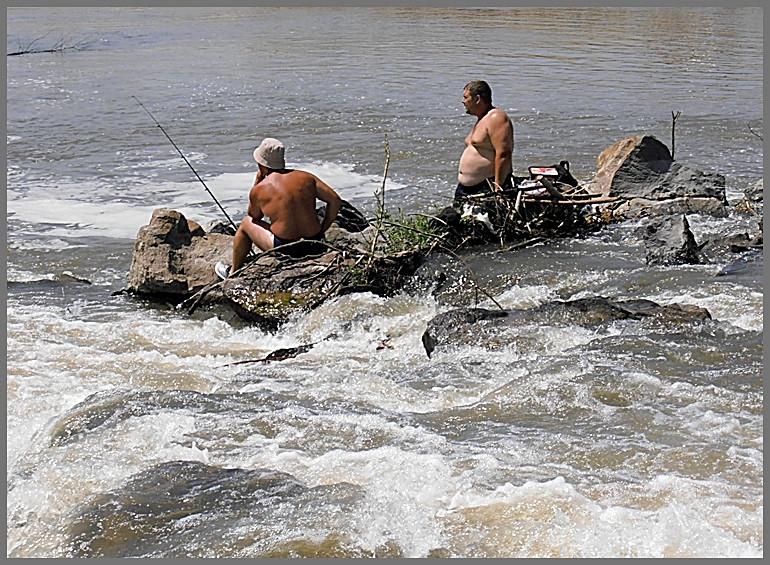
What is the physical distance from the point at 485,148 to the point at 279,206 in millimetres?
2059

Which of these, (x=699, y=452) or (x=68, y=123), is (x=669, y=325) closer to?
(x=699, y=452)

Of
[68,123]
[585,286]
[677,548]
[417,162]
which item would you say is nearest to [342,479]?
[677,548]

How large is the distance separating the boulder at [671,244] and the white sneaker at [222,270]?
3.47 meters

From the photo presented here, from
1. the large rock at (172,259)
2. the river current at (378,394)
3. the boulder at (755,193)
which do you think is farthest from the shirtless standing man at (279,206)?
the boulder at (755,193)

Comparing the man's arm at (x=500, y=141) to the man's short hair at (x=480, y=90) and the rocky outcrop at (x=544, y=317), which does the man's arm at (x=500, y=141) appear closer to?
the man's short hair at (x=480, y=90)

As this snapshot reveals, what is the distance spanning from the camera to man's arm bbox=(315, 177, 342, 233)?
23.7ft

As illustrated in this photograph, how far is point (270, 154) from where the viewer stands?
23.4ft

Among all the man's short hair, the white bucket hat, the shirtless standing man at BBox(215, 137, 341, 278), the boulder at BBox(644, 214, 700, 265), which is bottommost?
the boulder at BBox(644, 214, 700, 265)

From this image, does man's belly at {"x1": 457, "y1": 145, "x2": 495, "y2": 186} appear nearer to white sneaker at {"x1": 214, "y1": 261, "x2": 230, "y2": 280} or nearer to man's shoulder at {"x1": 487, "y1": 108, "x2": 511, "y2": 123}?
man's shoulder at {"x1": 487, "y1": 108, "x2": 511, "y2": 123}

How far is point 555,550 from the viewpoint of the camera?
11.7ft

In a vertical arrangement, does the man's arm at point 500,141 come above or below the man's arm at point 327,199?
above

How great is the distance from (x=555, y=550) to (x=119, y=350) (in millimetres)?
3990

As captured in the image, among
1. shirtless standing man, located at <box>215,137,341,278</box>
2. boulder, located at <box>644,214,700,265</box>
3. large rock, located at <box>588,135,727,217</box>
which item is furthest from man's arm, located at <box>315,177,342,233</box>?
large rock, located at <box>588,135,727,217</box>

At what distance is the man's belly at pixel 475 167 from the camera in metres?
8.12
